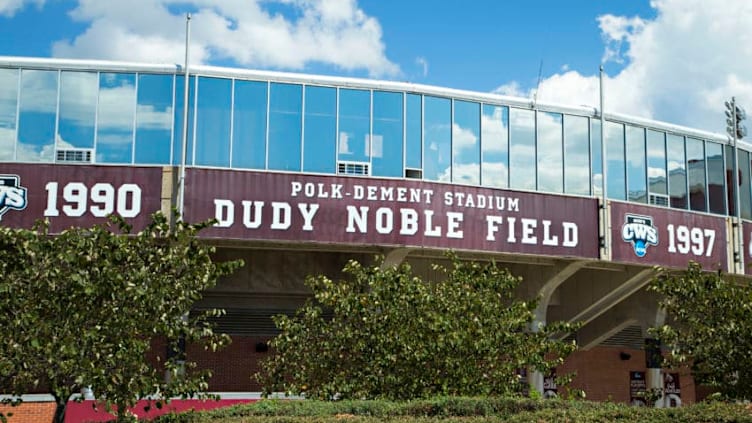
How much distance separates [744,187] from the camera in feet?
129

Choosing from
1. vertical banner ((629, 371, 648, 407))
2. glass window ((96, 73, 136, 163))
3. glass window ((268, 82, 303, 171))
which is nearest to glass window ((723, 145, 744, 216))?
vertical banner ((629, 371, 648, 407))

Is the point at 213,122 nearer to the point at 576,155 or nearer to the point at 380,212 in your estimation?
the point at 380,212

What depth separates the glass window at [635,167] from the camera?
3572cm

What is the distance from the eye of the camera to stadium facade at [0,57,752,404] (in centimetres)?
2970

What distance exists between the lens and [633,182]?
3578 cm

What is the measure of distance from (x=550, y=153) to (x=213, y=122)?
459 inches

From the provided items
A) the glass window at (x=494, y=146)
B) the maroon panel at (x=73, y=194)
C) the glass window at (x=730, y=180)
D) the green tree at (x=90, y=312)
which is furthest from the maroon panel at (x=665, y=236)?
the green tree at (x=90, y=312)

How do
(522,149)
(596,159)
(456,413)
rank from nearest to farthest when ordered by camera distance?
1. (456,413)
2. (522,149)
3. (596,159)

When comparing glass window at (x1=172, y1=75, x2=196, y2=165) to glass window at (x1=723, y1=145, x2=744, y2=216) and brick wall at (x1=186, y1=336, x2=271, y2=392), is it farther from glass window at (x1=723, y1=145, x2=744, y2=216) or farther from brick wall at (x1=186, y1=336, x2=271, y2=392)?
glass window at (x1=723, y1=145, x2=744, y2=216)

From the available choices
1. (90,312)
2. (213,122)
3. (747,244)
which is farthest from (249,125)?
(747,244)

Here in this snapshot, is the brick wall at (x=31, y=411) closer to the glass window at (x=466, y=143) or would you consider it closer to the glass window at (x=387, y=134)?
the glass window at (x=387, y=134)

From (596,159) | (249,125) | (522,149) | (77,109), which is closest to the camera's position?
(77,109)

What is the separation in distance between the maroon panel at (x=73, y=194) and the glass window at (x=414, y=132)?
26.1 feet

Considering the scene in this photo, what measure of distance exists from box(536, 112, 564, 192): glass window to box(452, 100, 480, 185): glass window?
241 centimetres
